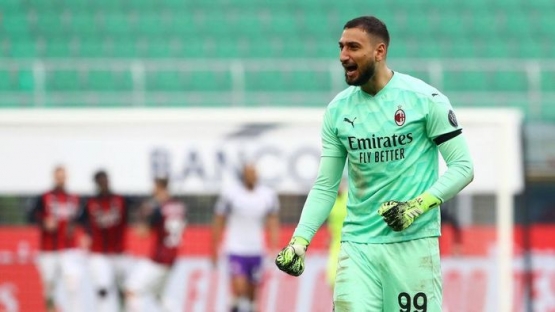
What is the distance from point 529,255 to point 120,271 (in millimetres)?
3972

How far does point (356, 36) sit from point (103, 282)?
725 cm

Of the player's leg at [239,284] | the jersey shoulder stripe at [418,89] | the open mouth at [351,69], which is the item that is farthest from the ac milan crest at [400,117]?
the player's leg at [239,284]

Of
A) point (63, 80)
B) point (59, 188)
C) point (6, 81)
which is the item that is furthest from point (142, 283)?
point (6, 81)

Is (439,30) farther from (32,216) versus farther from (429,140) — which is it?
(429,140)

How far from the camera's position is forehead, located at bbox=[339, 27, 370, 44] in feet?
16.3

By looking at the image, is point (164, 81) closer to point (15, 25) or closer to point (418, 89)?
point (15, 25)

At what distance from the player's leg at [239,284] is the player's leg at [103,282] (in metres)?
1.15

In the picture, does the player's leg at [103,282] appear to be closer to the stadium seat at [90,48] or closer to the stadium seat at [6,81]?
the stadium seat at [6,81]

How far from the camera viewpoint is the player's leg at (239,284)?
1182 centimetres

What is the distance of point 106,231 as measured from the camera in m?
11.9

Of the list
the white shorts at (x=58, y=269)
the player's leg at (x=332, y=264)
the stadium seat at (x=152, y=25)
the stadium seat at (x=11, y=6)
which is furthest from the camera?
the stadium seat at (x=11, y=6)

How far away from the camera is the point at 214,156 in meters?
12.1

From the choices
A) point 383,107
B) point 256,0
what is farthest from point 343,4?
point 383,107

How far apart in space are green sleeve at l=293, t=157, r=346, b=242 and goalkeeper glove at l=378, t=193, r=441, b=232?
40cm
